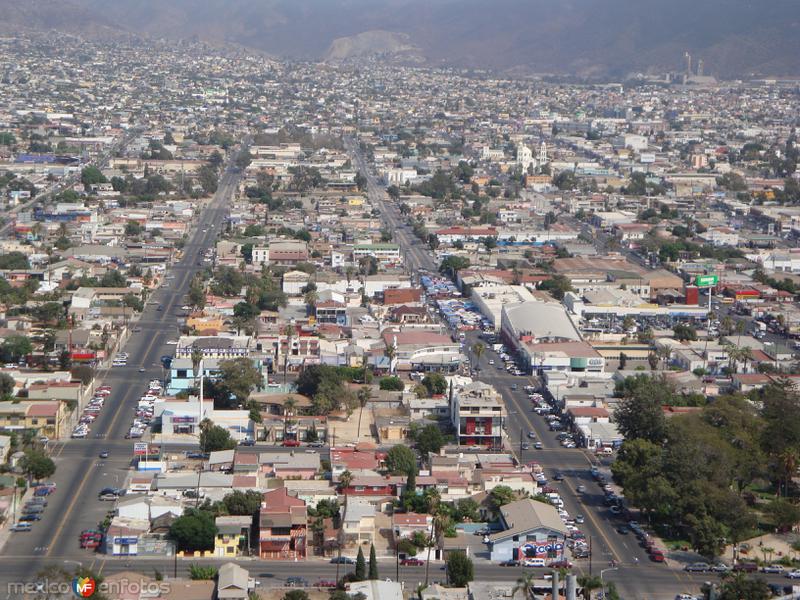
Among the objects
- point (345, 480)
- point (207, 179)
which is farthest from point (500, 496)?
point (207, 179)

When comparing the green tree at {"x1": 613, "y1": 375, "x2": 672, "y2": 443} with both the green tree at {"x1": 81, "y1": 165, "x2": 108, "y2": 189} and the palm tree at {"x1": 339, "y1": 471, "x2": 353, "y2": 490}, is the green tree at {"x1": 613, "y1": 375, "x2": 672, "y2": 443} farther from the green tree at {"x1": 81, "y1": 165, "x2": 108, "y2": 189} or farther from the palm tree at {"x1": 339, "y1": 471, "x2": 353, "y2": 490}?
the green tree at {"x1": 81, "y1": 165, "x2": 108, "y2": 189}

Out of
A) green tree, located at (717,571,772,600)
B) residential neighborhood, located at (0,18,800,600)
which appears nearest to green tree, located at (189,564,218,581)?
residential neighborhood, located at (0,18,800,600)

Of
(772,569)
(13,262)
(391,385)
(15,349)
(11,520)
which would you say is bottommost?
(772,569)

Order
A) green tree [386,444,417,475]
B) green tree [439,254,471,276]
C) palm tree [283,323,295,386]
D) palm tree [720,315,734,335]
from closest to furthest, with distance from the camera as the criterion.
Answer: green tree [386,444,417,475], palm tree [283,323,295,386], palm tree [720,315,734,335], green tree [439,254,471,276]

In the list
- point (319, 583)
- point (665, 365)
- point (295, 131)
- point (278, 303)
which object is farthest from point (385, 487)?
point (295, 131)

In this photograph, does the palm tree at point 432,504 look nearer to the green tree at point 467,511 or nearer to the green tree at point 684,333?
the green tree at point 467,511

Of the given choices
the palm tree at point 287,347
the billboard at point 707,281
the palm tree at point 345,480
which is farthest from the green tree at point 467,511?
the billboard at point 707,281

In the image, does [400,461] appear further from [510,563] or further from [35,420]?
[35,420]

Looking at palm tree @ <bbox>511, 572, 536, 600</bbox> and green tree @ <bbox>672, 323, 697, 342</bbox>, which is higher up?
green tree @ <bbox>672, 323, 697, 342</bbox>
